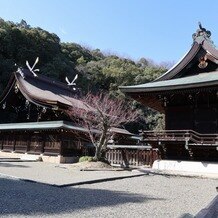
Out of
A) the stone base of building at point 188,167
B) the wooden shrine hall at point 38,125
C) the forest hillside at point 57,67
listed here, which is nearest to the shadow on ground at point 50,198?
the stone base of building at point 188,167

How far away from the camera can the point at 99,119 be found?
1834 cm

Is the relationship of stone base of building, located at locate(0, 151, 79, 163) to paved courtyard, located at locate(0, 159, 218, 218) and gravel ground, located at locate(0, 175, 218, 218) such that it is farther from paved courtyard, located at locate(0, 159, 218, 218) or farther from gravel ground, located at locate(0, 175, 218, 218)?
gravel ground, located at locate(0, 175, 218, 218)

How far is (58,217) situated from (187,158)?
40.2 ft

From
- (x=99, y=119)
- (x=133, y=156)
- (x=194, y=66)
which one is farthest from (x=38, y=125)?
(x=194, y=66)

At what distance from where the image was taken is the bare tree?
17.1m

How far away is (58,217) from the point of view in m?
5.88

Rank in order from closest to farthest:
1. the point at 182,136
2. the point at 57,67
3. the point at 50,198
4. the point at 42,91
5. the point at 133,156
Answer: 1. the point at 50,198
2. the point at 182,136
3. the point at 133,156
4. the point at 42,91
5. the point at 57,67

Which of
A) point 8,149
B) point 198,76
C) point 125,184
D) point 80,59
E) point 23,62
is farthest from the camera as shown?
point 80,59

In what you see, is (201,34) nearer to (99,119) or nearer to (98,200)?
(99,119)

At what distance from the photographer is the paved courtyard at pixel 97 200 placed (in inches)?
254

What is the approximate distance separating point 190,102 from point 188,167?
3.53m

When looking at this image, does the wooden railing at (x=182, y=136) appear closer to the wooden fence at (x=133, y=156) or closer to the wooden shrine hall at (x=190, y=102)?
the wooden shrine hall at (x=190, y=102)

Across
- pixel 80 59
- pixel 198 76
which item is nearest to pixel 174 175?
pixel 198 76

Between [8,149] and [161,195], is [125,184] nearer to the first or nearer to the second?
[161,195]
